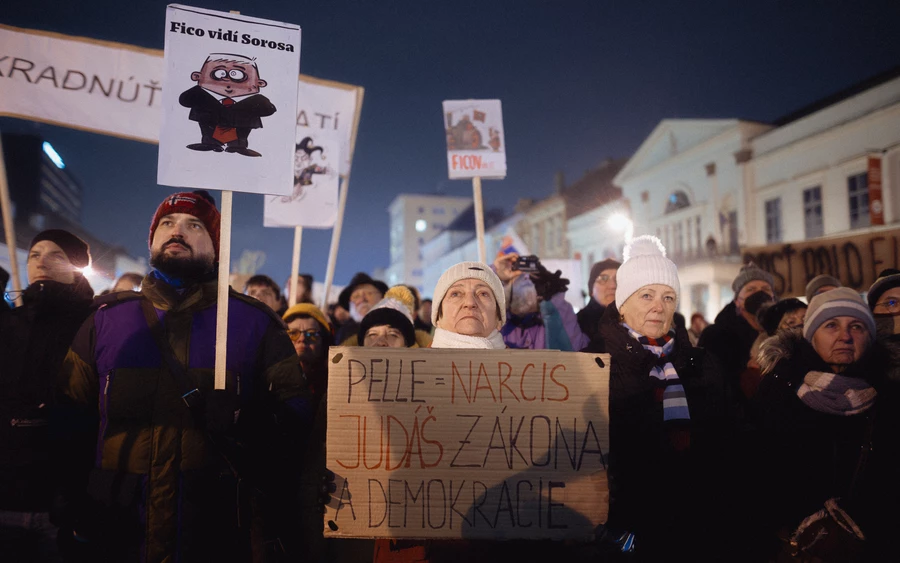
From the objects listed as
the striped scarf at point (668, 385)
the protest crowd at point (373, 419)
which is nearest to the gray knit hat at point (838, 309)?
the protest crowd at point (373, 419)

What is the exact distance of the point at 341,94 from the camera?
604 cm

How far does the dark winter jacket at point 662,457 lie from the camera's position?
2379mm

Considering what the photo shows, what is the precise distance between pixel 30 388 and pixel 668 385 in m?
3.32

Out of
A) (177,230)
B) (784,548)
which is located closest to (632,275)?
(784,548)

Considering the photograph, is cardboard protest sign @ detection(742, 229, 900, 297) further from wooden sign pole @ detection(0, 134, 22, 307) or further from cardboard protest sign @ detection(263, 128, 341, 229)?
wooden sign pole @ detection(0, 134, 22, 307)

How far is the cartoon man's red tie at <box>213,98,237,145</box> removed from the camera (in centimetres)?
238

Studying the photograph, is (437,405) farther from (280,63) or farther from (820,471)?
(820,471)

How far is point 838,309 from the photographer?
2.79 meters

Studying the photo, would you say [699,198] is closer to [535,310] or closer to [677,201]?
[677,201]

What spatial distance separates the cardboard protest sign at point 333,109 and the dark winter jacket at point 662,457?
13.8 ft

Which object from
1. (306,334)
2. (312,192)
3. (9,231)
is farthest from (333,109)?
(9,231)

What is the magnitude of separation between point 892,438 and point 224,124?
345 cm

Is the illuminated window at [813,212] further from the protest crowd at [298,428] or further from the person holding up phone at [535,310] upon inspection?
the protest crowd at [298,428]

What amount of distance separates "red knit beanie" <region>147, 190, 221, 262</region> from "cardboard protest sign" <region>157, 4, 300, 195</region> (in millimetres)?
115
